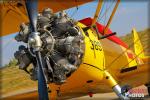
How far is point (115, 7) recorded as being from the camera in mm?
8469

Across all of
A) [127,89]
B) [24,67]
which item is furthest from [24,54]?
[127,89]

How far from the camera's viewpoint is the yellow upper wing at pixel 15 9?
8547 mm

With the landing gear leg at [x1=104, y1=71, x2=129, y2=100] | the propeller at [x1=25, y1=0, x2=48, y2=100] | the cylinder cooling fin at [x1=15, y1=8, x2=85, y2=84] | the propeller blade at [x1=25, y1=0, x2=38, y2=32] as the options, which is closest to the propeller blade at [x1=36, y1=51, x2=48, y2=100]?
the propeller at [x1=25, y1=0, x2=48, y2=100]

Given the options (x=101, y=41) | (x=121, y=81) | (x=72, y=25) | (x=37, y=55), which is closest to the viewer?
→ (x=37, y=55)

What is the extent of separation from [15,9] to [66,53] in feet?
10.7

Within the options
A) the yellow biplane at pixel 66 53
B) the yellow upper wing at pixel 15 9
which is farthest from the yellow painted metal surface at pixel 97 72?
the yellow upper wing at pixel 15 9

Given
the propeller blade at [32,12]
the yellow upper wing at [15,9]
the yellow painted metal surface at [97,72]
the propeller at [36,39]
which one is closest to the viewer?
the propeller at [36,39]

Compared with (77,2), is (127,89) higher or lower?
lower

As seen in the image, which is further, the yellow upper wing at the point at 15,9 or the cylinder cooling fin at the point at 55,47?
the yellow upper wing at the point at 15,9

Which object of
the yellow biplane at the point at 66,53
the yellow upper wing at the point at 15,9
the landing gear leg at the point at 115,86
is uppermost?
the yellow upper wing at the point at 15,9

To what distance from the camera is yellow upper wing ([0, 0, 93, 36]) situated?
855cm

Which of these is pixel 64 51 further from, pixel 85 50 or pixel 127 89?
pixel 127 89

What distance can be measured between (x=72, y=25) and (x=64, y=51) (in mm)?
506

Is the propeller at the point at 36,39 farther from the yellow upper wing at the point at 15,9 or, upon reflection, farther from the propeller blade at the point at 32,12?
the yellow upper wing at the point at 15,9
